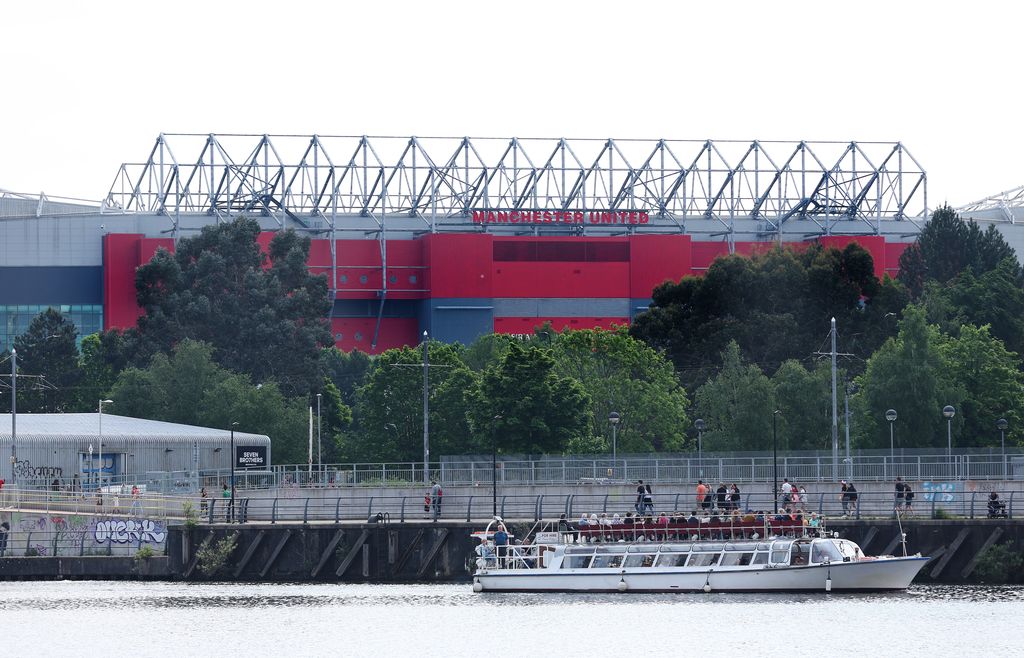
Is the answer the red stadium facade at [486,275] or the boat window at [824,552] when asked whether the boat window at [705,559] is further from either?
the red stadium facade at [486,275]

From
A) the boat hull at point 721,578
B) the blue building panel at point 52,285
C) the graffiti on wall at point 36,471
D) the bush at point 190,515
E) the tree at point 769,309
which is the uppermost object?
the blue building panel at point 52,285

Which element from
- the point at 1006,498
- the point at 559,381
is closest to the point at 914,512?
the point at 1006,498

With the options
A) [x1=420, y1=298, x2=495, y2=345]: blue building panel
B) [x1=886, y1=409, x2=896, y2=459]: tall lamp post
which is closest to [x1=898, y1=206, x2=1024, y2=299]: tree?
[x1=420, y1=298, x2=495, y2=345]: blue building panel

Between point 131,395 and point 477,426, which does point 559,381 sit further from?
point 131,395

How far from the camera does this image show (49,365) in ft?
527

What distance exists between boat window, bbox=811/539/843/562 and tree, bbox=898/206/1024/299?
91464 mm

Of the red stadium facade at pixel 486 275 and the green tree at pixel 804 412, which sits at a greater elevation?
the red stadium facade at pixel 486 275

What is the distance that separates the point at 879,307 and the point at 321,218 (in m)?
61.3

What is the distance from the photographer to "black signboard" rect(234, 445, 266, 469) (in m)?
107

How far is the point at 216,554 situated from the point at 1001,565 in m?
31.3

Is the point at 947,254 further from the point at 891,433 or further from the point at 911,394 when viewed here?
the point at 891,433

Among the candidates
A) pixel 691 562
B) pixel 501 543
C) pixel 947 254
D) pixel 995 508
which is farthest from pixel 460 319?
pixel 691 562

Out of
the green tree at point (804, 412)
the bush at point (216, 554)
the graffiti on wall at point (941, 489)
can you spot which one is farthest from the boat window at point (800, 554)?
the green tree at point (804, 412)

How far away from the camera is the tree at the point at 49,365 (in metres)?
152
